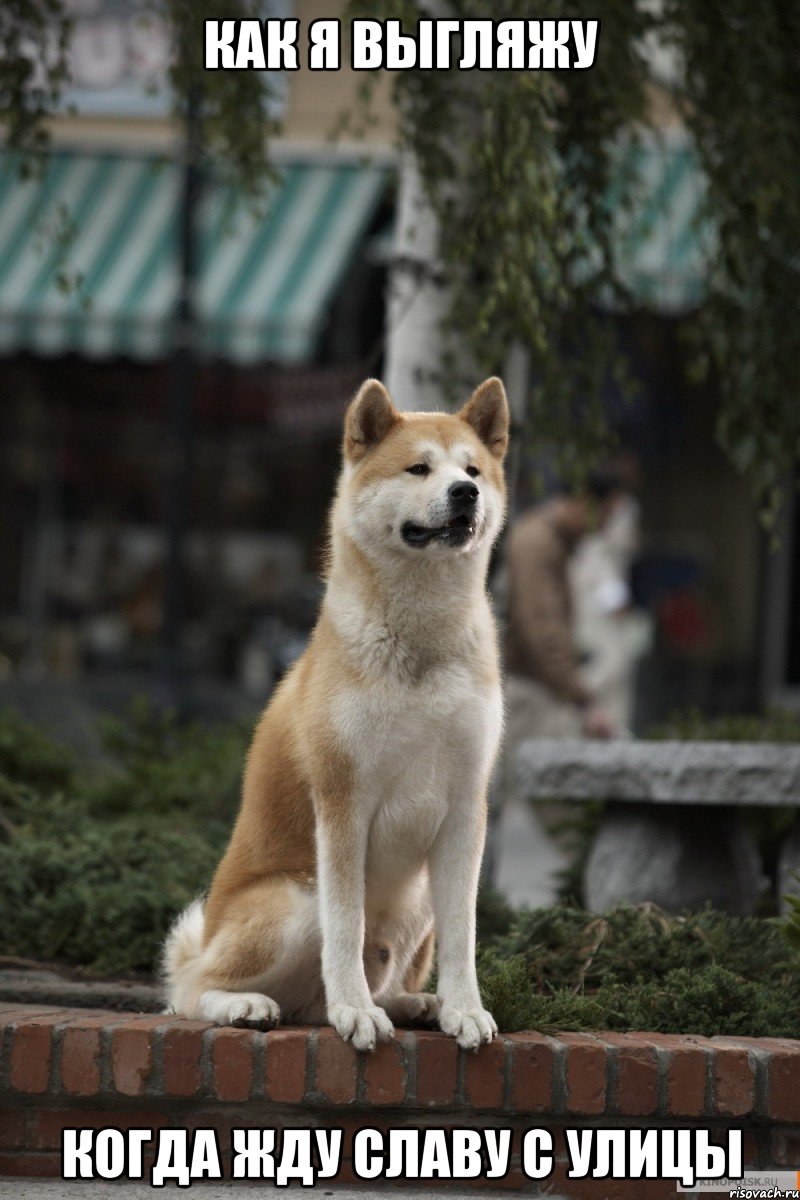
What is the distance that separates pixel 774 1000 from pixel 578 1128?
68cm

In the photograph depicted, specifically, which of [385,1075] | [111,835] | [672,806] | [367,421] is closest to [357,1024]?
[385,1075]

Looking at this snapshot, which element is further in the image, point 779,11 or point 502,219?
point 779,11

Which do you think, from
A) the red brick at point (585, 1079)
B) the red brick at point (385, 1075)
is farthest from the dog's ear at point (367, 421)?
the red brick at point (585, 1079)

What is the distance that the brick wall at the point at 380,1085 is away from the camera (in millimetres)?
3410

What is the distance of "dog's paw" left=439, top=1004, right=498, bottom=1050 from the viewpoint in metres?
3.40

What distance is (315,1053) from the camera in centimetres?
340

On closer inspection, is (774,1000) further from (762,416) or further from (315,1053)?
(762,416)

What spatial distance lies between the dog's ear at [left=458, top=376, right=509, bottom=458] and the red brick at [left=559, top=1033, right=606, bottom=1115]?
1.38 metres

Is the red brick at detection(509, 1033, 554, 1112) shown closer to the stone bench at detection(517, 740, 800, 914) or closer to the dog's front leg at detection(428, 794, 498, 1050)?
the dog's front leg at detection(428, 794, 498, 1050)

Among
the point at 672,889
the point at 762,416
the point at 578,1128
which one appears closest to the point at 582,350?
the point at 762,416

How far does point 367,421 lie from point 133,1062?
4.99 feet

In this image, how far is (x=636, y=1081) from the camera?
136 inches

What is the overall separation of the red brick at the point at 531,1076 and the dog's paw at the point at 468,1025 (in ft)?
0.26

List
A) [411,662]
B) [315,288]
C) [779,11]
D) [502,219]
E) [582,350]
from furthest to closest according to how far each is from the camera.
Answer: [315,288] < [582,350] < [779,11] < [502,219] < [411,662]
